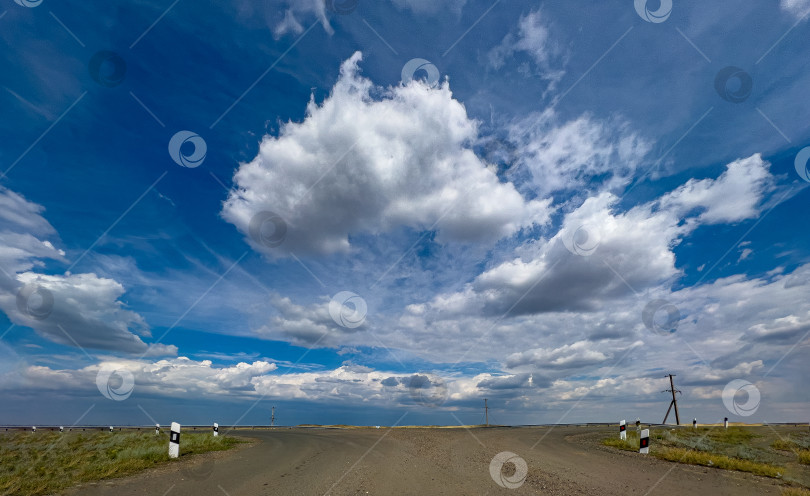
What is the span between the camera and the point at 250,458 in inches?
584

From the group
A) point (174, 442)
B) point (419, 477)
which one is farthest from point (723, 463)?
point (174, 442)

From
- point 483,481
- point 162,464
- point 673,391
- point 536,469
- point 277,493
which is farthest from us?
point 673,391

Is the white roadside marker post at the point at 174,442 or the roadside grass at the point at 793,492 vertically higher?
the white roadside marker post at the point at 174,442

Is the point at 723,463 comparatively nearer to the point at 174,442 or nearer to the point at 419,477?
A: the point at 419,477

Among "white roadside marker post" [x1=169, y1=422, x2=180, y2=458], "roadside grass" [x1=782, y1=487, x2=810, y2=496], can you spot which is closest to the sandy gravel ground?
"roadside grass" [x1=782, y1=487, x2=810, y2=496]

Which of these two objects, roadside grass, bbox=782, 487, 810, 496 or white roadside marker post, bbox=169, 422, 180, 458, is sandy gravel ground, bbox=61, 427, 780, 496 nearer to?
roadside grass, bbox=782, 487, 810, 496

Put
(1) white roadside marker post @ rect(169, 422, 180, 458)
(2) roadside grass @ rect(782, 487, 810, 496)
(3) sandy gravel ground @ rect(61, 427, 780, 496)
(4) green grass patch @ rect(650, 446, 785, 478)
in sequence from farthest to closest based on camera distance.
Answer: (1) white roadside marker post @ rect(169, 422, 180, 458), (4) green grass patch @ rect(650, 446, 785, 478), (3) sandy gravel ground @ rect(61, 427, 780, 496), (2) roadside grass @ rect(782, 487, 810, 496)

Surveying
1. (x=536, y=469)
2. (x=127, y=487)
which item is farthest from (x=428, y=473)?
(x=127, y=487)

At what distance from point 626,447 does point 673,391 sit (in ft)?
188

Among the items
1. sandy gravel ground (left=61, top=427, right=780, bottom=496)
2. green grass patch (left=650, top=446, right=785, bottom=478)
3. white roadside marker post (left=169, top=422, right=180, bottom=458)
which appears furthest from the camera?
white roadside marker post (left=169, top=422, right=180, bottom=458)

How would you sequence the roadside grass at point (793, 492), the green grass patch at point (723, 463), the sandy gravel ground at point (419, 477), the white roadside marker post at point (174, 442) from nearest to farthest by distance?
the roadside grass at point (793, 492) < the sandy gravel ground at point (419, 477) < the green grass patch at point (723, 463) < the white roadside marker post at point (174, 442)

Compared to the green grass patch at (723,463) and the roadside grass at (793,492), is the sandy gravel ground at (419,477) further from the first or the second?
the green grass patch at (723,463)

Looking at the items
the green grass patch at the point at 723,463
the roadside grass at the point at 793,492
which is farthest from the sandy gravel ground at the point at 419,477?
the green grass patch at the point at 723,463

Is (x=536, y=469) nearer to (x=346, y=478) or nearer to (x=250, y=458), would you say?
(x=346, y=478)
